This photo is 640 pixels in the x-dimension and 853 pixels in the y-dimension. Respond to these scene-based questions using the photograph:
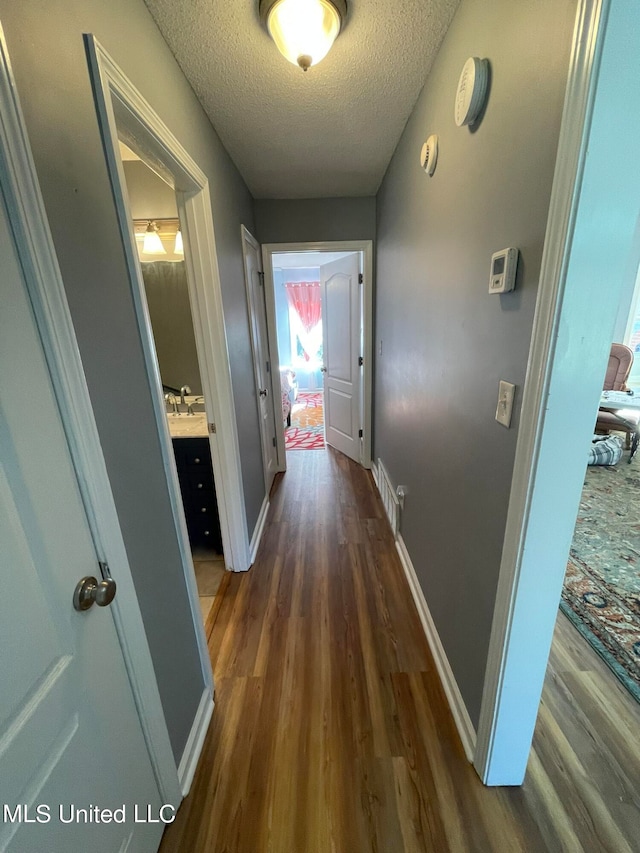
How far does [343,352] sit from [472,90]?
250 centimetres

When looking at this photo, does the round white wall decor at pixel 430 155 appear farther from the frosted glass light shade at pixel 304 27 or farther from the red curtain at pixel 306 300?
the red curtain at pixel 306 300

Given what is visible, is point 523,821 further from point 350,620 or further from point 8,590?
point 8,590

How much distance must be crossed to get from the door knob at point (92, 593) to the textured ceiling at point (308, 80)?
165cm

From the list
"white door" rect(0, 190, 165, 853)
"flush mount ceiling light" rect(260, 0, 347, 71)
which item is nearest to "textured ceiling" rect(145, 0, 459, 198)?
"flush mount ceiling light" rect(260, 0, 347, 71)

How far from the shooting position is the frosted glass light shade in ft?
3.35

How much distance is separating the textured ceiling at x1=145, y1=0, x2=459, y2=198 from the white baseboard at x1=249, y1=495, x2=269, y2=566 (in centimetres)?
232

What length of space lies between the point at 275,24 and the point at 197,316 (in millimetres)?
1038

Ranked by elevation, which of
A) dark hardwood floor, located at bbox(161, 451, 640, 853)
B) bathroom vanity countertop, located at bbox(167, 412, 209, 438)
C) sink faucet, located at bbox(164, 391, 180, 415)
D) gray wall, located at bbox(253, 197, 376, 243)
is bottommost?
dark hardwood floor, located at bbox(161, 451, 640, 853)

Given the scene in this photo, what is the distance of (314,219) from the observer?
111 inches

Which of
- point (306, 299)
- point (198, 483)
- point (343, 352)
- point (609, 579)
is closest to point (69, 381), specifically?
point (198, 483)

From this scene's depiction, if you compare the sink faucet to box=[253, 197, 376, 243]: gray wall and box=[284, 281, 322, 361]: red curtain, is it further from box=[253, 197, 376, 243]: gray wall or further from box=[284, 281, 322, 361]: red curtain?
box=[284, 281, 322, 361]: red curtain

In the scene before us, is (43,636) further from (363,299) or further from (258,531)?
(363,299)

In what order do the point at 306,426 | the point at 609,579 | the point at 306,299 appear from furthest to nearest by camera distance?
the point at 306,299
the point at 306,426
the point at 609,579

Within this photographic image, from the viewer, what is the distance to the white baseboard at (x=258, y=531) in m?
2.17
